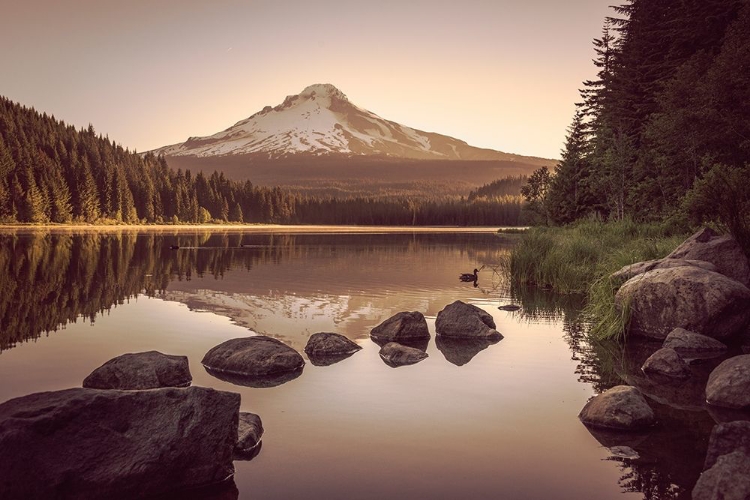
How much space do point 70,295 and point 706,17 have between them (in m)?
37.7

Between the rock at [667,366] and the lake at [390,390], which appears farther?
the rock at [667,366]

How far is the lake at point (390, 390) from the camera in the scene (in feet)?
21.7

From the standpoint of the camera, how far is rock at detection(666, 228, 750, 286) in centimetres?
1577

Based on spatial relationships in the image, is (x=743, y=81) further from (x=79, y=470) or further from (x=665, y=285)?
(x=79, y=470)

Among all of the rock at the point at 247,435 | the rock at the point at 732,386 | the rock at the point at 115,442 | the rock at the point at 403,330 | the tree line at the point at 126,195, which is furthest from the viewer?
the tree line at the point at 126,195

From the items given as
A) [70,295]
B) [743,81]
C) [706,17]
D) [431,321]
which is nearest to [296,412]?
[431,321]

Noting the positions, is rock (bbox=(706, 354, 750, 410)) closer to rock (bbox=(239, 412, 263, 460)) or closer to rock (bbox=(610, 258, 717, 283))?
rock (bbox=(610, 258, 717, 283))

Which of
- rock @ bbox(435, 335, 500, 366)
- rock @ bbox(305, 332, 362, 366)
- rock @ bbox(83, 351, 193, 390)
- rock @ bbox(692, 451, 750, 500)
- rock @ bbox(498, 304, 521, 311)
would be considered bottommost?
rock @ bbox(498, 304, 521, 311)

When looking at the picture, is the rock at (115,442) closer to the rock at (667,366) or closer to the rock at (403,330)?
the rock at (403,330)

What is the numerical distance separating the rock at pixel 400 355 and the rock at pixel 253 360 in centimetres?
187

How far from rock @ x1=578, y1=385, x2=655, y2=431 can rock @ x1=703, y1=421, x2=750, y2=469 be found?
1.58 metres

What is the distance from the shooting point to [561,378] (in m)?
11.2

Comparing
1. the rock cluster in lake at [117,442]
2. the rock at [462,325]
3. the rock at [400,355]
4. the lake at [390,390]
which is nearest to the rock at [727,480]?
the lake at [390,390]

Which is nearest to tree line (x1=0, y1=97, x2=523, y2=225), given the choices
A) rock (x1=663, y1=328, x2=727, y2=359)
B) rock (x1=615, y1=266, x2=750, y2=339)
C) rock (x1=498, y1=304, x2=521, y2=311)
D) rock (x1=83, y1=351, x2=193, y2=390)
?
rock (x1=498, y1=304, x2=521, y2=311)
